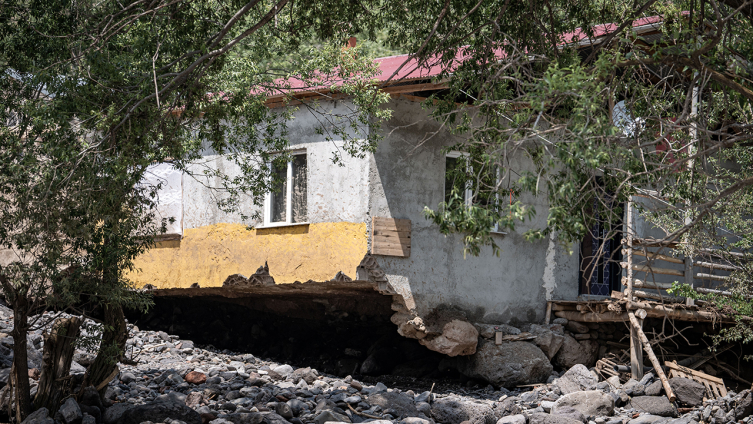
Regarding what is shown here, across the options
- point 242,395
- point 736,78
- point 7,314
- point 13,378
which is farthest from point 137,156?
point 7,314

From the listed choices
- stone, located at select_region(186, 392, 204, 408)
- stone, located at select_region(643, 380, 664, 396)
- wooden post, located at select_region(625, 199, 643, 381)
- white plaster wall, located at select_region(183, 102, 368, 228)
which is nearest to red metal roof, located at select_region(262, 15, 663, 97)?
white plaster wall, located at select_region(183, 102, 368, 228)

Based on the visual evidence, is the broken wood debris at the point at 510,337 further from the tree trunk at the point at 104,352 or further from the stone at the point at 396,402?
the tree trunk at the point at 104,352

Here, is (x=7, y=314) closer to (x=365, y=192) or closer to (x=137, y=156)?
(x=365, y=192)

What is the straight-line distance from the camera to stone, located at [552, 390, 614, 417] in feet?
37.9

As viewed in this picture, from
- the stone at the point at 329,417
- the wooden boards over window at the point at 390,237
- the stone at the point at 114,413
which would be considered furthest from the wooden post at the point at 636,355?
the stone at the point at 114,413

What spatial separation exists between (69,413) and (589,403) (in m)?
8.02

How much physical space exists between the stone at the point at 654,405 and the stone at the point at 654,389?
0.18m

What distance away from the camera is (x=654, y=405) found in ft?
38.8

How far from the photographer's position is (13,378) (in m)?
9.34

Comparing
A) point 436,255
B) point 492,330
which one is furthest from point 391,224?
point 492,330

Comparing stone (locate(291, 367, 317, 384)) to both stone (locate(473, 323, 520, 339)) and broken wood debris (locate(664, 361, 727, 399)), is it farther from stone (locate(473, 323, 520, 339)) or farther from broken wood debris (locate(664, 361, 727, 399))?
broken wood debris (locate(664, 361, 727, 399))

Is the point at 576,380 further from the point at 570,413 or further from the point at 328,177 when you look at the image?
the point at 328,177

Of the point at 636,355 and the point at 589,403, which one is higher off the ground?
the point at 636,355

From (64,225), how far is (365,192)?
6.38 m
